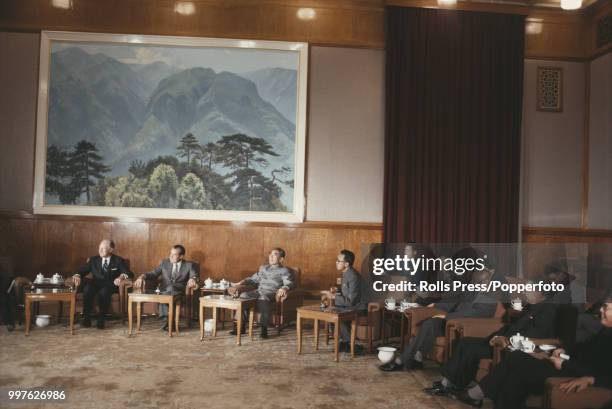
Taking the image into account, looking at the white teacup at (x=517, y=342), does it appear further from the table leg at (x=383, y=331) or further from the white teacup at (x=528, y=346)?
the table leg at (x=383, y=331)

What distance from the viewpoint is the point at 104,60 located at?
27.5 ft

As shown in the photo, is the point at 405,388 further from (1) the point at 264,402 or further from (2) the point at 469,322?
(1) the point at 264,402

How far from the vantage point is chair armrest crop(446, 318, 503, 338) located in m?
5.25

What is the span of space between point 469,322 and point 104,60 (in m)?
6.28

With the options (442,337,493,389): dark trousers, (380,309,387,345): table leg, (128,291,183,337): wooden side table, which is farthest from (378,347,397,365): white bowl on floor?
(128,291,183,337): wooden side table

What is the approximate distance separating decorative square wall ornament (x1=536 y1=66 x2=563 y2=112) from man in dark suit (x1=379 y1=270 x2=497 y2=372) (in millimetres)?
4046

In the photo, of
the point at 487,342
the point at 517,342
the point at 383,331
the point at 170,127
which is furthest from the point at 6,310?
the point at 517,342

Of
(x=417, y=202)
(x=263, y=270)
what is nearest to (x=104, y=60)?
(x=263, y=270)

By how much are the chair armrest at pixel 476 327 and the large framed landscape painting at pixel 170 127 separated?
356 centimetres

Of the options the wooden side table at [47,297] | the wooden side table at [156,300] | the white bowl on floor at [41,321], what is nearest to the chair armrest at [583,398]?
the wooden side table at [156,300]

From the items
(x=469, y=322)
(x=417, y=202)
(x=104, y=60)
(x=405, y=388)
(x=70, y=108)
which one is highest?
(x=104, y=60)

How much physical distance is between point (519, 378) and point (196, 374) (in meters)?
2.78

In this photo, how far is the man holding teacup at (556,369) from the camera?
147 inches

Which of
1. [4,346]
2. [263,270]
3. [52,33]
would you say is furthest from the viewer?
[52,33]
